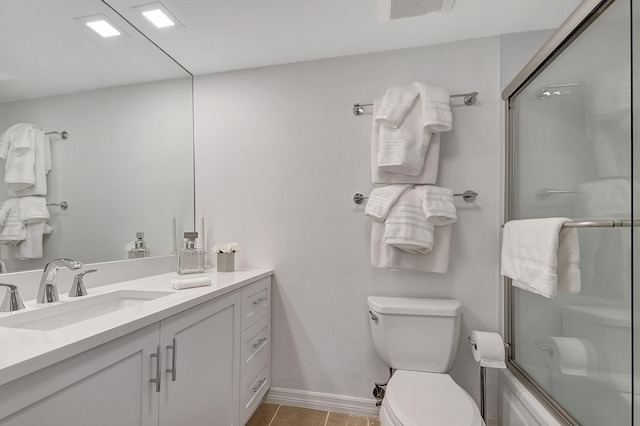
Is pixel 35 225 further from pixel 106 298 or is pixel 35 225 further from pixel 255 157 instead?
pixel 255 157

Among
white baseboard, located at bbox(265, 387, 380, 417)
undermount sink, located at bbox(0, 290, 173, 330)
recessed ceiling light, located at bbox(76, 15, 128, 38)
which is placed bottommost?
white baseboard, located at bbox(265, 387, 380, 417)

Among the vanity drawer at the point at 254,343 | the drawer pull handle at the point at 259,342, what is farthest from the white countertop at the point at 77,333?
the drawer pull handle at the point at 259,342

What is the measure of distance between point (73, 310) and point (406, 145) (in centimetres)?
160

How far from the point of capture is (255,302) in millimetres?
1732

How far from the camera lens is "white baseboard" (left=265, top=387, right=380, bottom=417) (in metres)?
1.81

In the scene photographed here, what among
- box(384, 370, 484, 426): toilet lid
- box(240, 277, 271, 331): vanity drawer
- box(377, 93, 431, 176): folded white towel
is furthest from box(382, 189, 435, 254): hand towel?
box(240, 277, 271, 331): vanity drawer

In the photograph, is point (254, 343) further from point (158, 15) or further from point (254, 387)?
point (158, 15)

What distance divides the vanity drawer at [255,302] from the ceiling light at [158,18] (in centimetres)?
141

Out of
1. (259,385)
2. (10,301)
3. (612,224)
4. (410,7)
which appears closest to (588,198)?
(612,224)

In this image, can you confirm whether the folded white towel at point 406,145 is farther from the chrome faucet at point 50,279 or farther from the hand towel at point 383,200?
the chrome faucet at point 50,279

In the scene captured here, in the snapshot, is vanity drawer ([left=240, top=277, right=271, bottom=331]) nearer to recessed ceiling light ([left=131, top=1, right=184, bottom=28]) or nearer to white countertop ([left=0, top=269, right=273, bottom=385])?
white countertop ([left=0, top=269, right=273, bottom=385])

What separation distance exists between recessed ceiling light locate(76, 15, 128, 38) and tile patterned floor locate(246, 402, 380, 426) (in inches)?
84.9

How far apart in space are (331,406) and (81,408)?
1436mm

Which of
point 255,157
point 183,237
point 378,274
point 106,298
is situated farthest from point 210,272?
point 378,274
